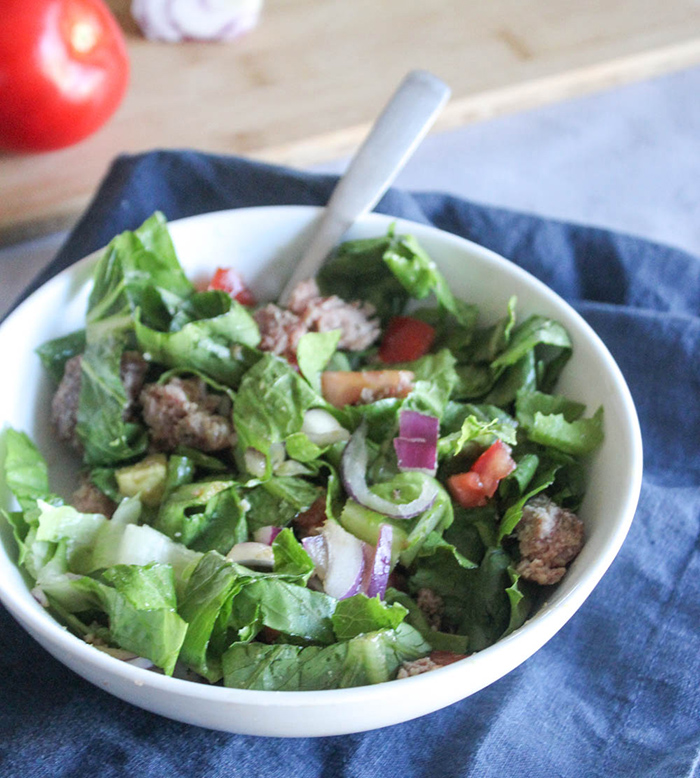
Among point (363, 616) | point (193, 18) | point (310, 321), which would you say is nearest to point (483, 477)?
point (363, 616)

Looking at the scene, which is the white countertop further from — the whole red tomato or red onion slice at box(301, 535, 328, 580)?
red onion slice at box(301, 535, 328, 580)

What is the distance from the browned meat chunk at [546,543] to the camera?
1555mm

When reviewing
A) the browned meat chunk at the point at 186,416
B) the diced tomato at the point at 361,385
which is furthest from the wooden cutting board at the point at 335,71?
the diced tomato at the point at 361,385

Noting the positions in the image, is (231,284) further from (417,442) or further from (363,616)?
(363,616)

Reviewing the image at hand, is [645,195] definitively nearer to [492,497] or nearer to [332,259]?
[332,259]

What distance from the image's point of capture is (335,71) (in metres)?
Answer: 3.20

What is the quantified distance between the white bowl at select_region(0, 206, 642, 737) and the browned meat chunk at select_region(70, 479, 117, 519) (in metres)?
0.13

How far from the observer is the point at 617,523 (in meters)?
1.52

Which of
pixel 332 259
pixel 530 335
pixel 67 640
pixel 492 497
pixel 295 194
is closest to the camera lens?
pixel 67 640

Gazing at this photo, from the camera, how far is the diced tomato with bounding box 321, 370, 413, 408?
1.81 metres

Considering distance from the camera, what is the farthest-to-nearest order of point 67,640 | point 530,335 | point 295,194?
point 295,194 < point 530,335 < point 67,640

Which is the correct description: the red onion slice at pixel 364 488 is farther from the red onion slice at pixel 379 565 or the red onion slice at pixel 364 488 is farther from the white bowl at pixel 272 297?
the white bowl at pixel 272 297

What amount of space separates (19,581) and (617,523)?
983mm

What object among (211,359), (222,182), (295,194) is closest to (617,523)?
(211,359)
